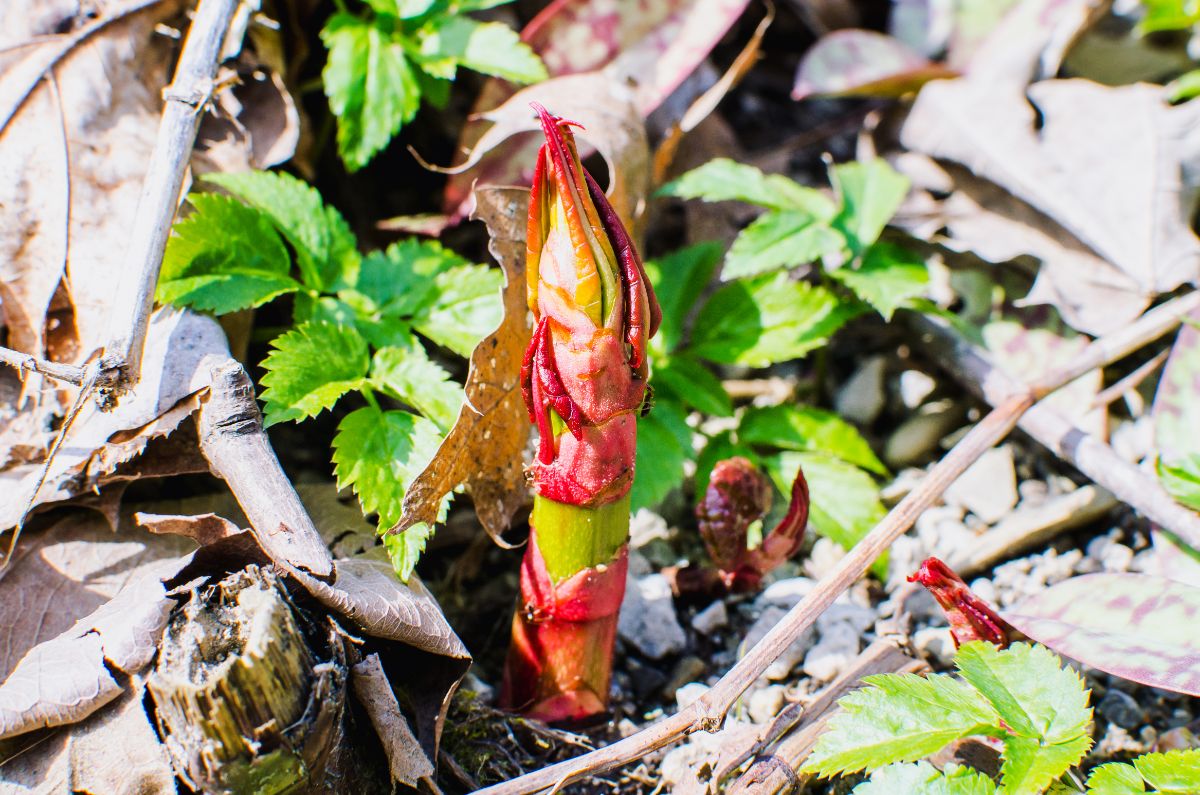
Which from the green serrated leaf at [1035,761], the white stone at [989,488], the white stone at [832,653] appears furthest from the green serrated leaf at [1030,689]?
the white stone at [989,488]

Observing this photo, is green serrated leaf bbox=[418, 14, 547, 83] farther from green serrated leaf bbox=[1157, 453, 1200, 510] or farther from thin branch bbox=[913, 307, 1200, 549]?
green serrated leaf bbox=[1157, 453, 1200, 510]

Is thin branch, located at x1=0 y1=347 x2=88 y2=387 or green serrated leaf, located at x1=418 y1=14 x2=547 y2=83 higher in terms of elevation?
green serrated leaf, located at x1=418 y1=14 x2=547 y2=83

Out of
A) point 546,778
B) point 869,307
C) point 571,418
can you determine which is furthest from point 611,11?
point 546,778

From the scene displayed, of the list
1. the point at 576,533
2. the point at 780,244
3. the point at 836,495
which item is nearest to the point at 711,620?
the point at 836,495

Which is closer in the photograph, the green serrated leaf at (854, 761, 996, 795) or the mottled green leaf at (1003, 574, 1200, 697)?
the green serrated leaf at (854, 761, 996, 795)

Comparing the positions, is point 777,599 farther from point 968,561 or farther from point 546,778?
point 546,778

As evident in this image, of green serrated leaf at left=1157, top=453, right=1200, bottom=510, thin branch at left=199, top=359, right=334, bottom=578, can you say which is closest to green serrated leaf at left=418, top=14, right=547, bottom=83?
thin branch at left=199, top=359, right=334, bottom=578
